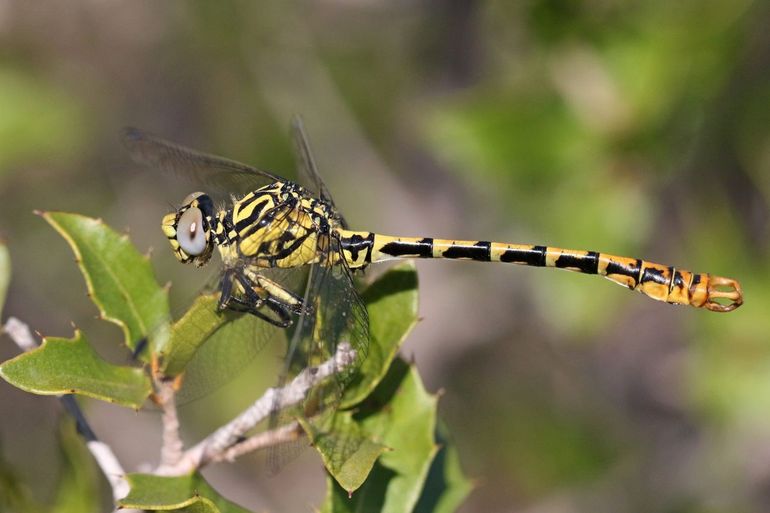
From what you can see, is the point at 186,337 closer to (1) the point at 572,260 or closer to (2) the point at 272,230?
(2) the point at 272,230

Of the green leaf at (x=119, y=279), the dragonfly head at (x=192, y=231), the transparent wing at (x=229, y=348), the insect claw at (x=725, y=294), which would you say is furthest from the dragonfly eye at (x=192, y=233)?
the insect claw at (x=725, y=294)

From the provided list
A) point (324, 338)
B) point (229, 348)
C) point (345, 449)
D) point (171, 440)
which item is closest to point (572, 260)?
point (324, 338)

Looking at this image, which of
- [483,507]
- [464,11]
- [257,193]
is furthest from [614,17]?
[483,507]

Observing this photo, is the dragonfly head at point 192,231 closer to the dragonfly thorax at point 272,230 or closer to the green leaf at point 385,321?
the dragonfly thorax at point 272,230

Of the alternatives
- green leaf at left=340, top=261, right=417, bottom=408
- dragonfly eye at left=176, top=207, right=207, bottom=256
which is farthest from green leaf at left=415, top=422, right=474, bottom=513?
dragonfly eye at left=176, top=207, right=207, bottom=256

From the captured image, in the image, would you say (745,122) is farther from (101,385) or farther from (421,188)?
(101,385)

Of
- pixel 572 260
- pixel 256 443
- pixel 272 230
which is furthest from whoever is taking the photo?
pixel 572 260

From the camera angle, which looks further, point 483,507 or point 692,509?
point 483,507
